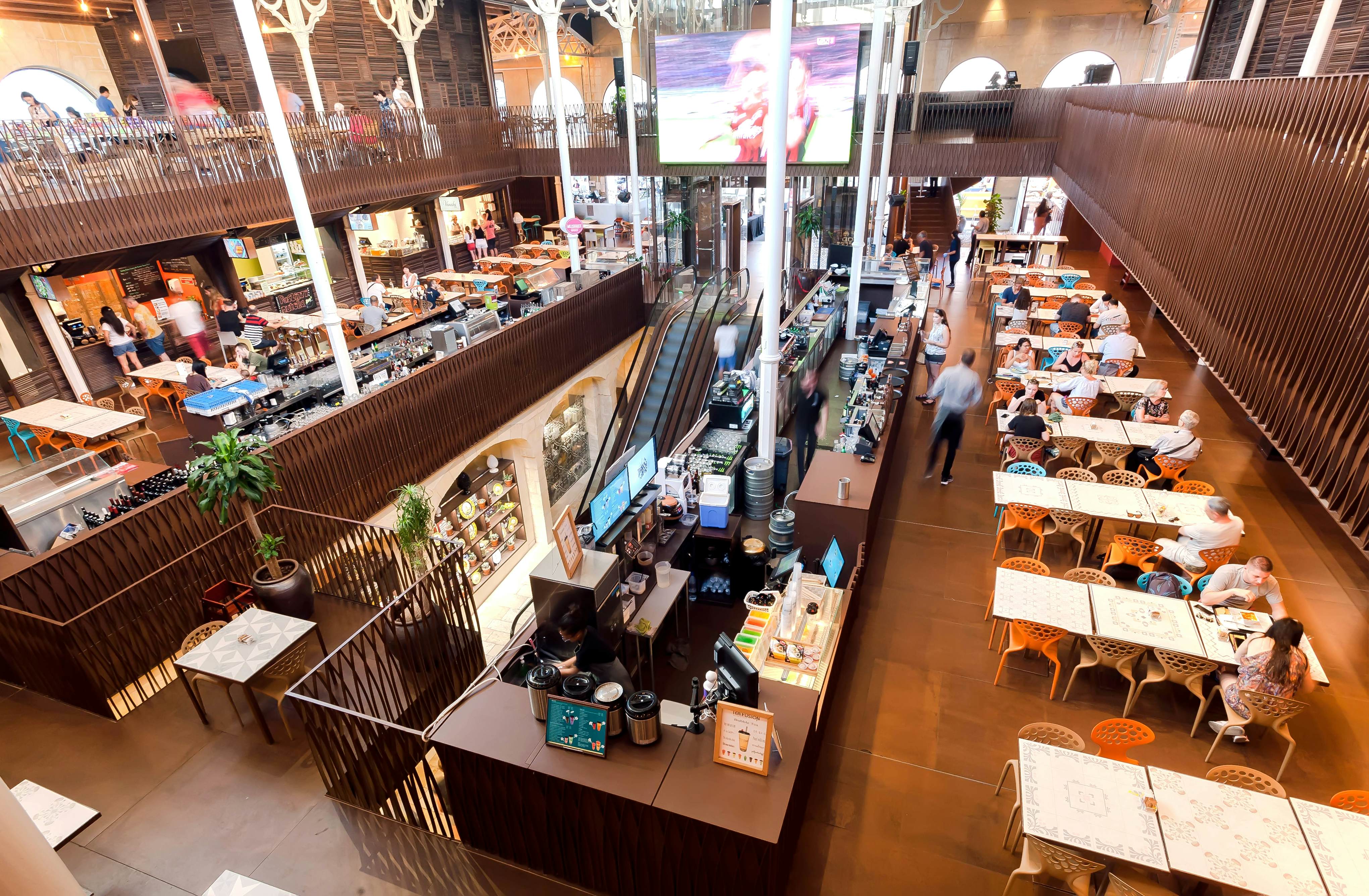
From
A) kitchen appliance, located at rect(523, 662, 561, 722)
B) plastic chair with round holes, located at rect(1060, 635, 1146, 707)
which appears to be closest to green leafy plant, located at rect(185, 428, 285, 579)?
kitchen appliance, located at rect(523, 662, 561, 722)

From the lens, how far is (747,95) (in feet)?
46.9

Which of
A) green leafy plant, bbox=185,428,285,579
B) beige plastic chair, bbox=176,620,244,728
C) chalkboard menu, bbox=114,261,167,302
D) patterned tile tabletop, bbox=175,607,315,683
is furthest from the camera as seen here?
chalkboard menu, bbox=114,261,167,302

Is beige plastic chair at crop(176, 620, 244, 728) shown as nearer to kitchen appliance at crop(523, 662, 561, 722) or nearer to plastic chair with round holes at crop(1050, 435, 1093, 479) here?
kitchen appliance at crop(523, 662, 561, 722)

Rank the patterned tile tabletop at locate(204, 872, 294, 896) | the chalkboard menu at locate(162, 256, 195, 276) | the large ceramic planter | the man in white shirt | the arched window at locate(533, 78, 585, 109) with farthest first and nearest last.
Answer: the arched window at locate(533, 78, 585, 109), the chalkboard menu at locate(162, 256, 195, 276), the large ceramic planter, the man in white shirt, the patterned tile tabletop at locate(204, 872, 294, 896)

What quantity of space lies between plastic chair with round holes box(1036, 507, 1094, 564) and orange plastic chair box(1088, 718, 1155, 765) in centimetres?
230

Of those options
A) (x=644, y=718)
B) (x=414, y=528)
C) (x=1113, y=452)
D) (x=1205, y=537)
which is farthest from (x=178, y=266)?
(x=1205, y=537)

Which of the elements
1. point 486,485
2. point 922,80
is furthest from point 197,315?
point 922,80

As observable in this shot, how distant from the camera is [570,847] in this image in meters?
3.77

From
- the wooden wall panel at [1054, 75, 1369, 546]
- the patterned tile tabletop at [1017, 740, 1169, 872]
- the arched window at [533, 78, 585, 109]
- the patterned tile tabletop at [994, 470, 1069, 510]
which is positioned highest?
the arched window at [533, 78, 585, 109]

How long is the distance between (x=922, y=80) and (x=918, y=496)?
70.3 ft

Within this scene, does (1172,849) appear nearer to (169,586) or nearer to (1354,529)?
(1354,529)

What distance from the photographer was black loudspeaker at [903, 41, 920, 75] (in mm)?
15141

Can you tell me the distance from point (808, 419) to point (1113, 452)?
3.31m

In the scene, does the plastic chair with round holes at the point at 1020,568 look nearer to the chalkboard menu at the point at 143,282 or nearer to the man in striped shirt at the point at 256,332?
the man in striped shirt at the point at 256,332
